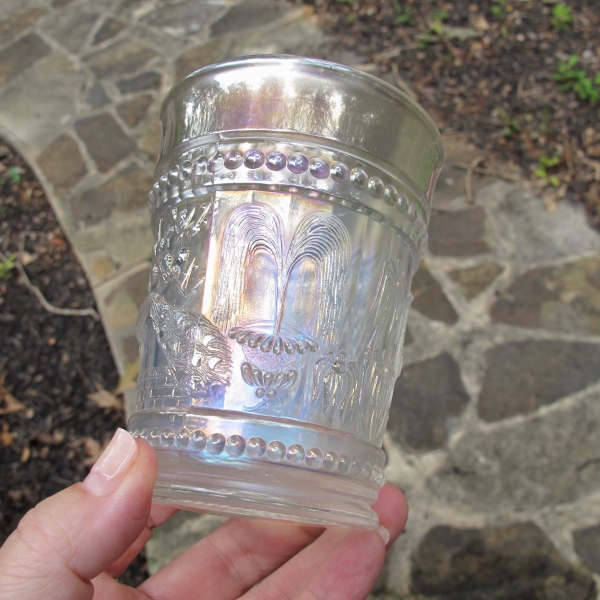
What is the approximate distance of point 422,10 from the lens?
3600 mm

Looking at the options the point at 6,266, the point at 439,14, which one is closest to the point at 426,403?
the point at 6,266

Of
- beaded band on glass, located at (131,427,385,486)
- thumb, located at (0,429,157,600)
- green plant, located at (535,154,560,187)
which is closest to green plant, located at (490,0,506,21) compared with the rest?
green plant, located at (535,154,560,187)

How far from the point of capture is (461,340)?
8.60 ft

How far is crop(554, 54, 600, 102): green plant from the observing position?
123 inches

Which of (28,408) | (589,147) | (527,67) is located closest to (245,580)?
(28,408)

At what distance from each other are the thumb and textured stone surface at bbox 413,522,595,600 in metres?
1.57

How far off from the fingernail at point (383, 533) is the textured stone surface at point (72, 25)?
409cm

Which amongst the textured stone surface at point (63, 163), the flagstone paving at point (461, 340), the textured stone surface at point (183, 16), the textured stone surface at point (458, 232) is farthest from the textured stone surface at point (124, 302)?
the textured stone surface at point (183, 16)

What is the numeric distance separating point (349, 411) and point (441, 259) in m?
1.87

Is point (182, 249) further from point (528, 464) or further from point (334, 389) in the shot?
point (528, 464)

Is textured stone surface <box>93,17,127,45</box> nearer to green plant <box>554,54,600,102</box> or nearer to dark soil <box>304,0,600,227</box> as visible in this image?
dark soil <box>304,0,600,227</box>

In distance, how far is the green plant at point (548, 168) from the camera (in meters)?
2.93

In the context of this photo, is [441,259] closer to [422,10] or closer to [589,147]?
[589,147]

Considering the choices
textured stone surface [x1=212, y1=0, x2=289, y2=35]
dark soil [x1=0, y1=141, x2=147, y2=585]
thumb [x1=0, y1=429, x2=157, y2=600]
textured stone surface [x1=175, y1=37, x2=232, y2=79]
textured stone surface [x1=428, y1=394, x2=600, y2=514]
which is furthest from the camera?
textured stone surface [x1=212, y1=0, x2=289, y2=35]
